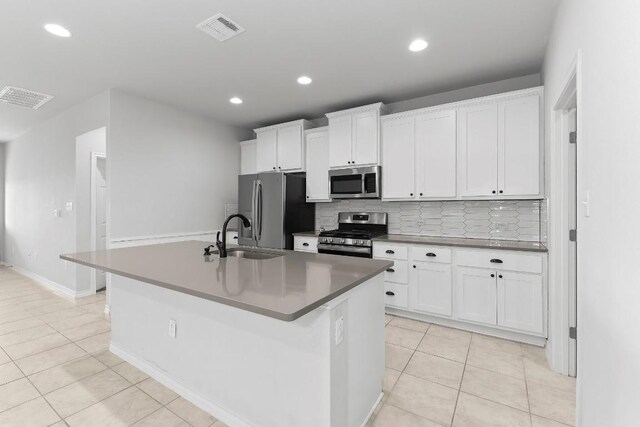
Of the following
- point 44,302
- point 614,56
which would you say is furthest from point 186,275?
point 44,302

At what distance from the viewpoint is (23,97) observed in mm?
3840

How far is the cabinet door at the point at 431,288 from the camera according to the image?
3.16 m

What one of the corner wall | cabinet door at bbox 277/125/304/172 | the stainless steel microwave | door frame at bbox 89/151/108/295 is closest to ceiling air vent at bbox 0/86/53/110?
door frame at bbox 89/151/108/295

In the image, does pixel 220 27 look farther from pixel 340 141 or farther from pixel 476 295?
pixel 476 295

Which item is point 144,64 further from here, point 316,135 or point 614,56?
point 614,56

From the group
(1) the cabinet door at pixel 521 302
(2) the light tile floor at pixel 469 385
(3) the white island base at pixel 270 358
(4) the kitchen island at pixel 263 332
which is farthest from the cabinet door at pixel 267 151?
(1) the cabinet door at pixel 521 302

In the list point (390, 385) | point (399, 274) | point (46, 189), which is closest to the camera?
point (390, 385)

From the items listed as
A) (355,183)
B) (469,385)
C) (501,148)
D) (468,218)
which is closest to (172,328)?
(469,385)

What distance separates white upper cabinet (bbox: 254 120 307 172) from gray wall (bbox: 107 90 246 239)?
68cm

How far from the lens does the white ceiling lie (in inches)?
86.5

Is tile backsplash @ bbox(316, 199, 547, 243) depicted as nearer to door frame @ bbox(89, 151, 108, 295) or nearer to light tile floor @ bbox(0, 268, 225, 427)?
light tile floor @ bbox(0, 268, 225, 427)

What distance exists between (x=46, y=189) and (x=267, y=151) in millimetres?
3702

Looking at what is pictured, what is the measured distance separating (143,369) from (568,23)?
376cm

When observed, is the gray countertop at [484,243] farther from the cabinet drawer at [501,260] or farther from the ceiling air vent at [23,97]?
the ceiling air vent at [23,97]
